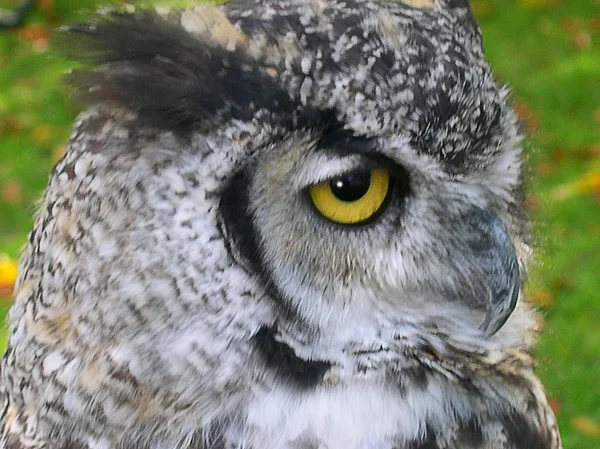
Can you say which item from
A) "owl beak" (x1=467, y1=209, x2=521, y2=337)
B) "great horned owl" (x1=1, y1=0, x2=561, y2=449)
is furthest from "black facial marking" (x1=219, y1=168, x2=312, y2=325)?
"owl beak" (x1=467, y1=209, x2=521, y2=337)

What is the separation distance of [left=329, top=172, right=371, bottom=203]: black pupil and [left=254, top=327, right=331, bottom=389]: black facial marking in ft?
0.80

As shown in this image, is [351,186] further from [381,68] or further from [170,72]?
[170,72]

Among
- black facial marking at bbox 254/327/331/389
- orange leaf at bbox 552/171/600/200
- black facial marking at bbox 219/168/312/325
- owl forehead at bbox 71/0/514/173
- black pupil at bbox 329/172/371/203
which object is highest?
owl forehead at bbox 71/0/514/173

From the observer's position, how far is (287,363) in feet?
4.53

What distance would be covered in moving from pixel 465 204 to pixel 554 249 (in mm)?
651

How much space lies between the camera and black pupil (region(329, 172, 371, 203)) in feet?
4.16

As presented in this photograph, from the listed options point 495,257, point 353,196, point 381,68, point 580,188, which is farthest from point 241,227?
point 580,188

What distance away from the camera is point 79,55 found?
1413 millimetres

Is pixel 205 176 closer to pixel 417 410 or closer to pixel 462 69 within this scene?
pixel 462 69

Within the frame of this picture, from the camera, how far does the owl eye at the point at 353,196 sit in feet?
4.17

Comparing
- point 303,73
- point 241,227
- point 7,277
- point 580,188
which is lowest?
point 7,277

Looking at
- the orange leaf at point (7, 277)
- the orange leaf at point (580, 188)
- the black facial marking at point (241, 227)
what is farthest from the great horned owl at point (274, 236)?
the orange leaf at point (580, 188)

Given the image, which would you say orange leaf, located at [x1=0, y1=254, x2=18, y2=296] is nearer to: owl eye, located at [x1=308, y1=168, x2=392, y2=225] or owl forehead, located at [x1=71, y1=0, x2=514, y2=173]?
owl forehead, located at [x1=71, y1=0, x2=514, y2=173]

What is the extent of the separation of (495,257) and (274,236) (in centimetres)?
36
